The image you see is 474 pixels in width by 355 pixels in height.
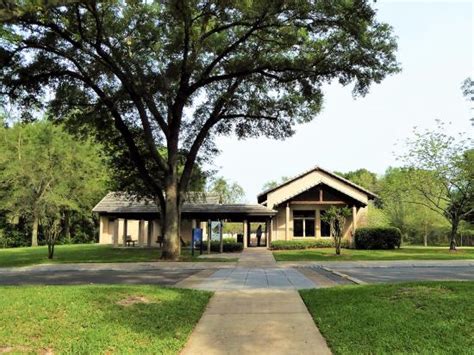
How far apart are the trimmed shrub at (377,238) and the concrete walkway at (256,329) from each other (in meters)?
24.6

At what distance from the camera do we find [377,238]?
3391cm

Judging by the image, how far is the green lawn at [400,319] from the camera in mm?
6199

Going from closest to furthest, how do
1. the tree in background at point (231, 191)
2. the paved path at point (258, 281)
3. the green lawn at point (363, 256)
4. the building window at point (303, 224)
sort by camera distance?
the paved path at point (258, 281) → the green lawn at point (363, 256) → the building window at point (303, 224) → the tree in background at point (231, 191)

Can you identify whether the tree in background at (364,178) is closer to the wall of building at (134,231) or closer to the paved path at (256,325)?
the wall of building at (134,231)

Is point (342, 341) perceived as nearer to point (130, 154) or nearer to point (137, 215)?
point (130, 154)

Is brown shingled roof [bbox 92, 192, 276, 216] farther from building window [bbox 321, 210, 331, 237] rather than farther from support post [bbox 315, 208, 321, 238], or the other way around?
building window [bbox 321, 210, 331, 237]

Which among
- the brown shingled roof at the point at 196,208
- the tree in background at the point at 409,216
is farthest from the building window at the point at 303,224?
the tree in background at the point at 409,216

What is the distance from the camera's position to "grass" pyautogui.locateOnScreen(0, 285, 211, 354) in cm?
646

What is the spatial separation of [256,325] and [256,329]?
266mm

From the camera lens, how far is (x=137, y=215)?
35812 mm

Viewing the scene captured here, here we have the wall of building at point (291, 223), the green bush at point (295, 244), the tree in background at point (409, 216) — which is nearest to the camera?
the green bush at point (295, 244)

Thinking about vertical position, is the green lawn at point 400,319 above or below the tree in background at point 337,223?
below

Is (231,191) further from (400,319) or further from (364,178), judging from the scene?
(400,319)

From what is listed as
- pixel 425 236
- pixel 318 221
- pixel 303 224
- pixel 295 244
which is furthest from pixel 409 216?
pixel 295 244
